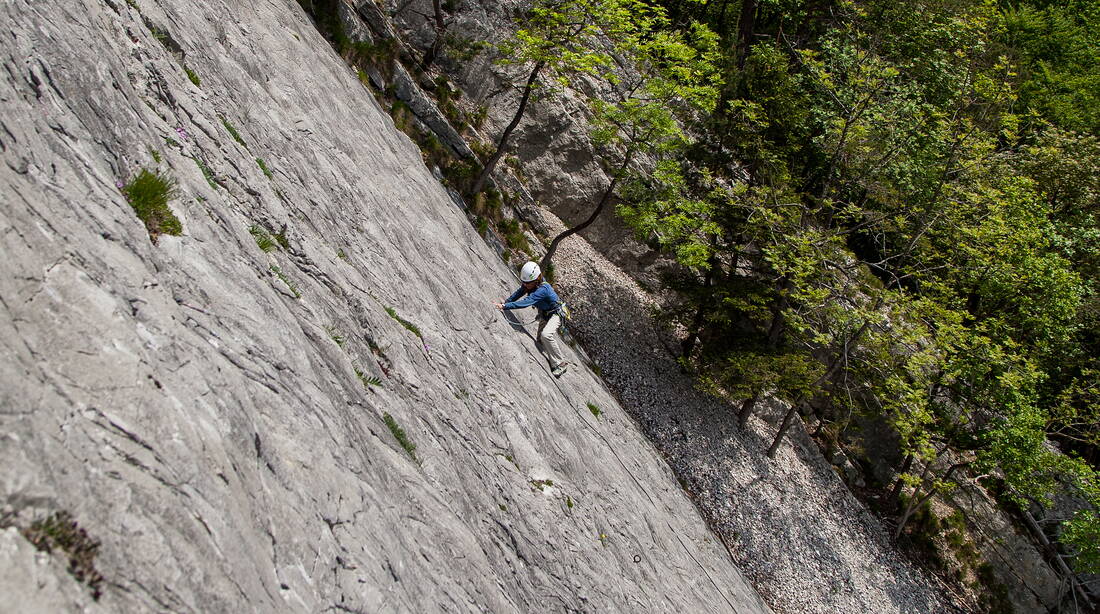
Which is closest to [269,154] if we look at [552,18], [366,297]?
[366,297]

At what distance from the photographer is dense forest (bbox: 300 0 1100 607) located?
23.0m

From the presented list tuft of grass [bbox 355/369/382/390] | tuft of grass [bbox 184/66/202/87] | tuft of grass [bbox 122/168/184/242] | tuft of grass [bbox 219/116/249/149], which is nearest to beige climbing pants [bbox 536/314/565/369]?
tuft of grass [bbox 355/369/382/390]

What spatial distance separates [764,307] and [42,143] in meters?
23.0

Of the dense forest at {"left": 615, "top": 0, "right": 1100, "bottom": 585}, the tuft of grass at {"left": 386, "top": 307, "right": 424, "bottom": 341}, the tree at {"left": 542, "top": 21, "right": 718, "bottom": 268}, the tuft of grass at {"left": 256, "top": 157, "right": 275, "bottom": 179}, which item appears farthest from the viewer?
the dense forest at {"left": 615, "top": 0, "right": 1100, "bottom": 585}

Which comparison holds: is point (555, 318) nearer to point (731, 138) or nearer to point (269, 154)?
point (269, 154)

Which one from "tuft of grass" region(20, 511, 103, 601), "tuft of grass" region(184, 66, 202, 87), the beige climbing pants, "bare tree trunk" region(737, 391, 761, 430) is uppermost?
"tuft of grass" region(20, 511, 103, 601)

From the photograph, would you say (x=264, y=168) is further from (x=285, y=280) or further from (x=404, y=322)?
(x=404, y=322)

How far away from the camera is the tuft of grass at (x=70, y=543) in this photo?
149 inches

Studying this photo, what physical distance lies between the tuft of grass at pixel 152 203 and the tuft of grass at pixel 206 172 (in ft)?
4.65

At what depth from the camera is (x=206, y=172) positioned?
887cm

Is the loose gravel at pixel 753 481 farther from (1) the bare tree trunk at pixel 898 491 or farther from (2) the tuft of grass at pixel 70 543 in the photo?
(2) the tuft of grass at pixel 70 543

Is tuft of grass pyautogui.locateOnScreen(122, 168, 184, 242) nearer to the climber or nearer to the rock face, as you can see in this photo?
the rock face

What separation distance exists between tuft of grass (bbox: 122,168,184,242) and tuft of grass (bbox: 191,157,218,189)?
1.42m

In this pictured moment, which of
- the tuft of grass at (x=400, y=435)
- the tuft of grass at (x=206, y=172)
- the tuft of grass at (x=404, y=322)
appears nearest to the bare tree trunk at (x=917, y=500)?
the tuft of grass at (x=404, y=322)
